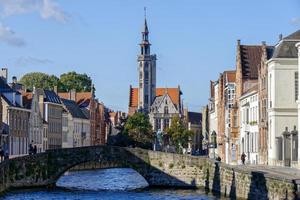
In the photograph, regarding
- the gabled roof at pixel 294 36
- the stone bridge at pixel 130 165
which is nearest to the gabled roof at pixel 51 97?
the stone bridge at pixel 130 165

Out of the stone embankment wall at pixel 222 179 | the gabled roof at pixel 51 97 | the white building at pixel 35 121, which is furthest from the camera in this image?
the gabled roof at pixel 51 97

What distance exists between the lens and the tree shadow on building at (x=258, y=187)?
132 feet

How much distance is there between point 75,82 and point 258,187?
311 ft

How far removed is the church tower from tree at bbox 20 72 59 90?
1458 inches

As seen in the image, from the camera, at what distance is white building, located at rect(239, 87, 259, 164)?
67.0 metres

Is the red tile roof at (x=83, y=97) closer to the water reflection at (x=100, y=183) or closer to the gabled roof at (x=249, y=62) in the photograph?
the water reflection at (x=100, y=183)

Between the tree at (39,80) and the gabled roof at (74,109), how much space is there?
594 centimetres

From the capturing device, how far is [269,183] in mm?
39156

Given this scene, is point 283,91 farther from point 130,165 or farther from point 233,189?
point 233,189

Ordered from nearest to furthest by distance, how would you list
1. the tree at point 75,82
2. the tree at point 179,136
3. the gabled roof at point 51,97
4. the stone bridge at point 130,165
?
the stone bridge at point 130,165 < the gabled roof at point 51,97 < the tree at point 179,136 < the tree at point 75,82

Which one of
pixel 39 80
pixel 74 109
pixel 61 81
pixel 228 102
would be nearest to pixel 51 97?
pixel 74 109

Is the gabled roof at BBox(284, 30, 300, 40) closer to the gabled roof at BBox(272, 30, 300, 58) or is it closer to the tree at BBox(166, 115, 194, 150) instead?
the gabled roof at BBox(272, 30, 300, 58)

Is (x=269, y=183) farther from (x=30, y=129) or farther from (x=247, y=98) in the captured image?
(x=30, y=129)

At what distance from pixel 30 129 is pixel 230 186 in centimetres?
4560
